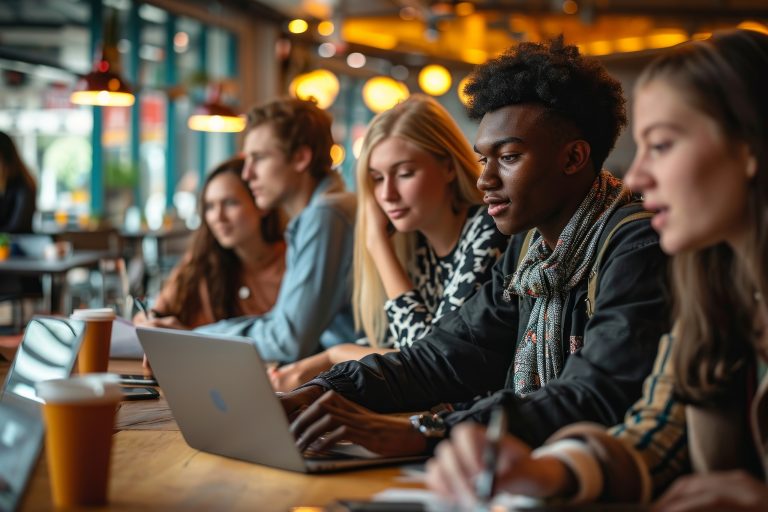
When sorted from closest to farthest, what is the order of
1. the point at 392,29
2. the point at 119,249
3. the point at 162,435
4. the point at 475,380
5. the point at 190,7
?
the point at 162,435
the point at 475,380
the point at 119,249
the point at 190,7
the point at 392,29

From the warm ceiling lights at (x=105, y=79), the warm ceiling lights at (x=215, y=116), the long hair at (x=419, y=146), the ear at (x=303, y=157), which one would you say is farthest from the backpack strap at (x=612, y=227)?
the warm ceiling lights at (x=215, y=116)

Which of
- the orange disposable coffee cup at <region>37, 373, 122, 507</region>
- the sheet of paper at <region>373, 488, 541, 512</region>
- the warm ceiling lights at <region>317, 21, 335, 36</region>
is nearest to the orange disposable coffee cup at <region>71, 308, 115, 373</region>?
the orange disposable coffee cup at <region>37, 373, 122, 507</region>

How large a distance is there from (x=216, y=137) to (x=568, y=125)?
39.5ft

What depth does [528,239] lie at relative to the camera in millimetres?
2105

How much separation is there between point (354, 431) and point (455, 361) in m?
0.55

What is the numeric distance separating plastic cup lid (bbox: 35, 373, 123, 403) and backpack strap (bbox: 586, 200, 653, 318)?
3.01 feet

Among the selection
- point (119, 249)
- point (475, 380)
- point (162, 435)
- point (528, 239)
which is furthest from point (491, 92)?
point (119, 249)

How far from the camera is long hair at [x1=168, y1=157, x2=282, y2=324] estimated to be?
3.65 meters

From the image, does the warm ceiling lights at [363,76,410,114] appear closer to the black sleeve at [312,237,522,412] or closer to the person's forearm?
the person's forearm

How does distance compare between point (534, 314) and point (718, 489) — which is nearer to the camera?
point (718, 489)

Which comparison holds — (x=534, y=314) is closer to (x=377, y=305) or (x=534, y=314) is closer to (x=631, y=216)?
(x=631, y=216)

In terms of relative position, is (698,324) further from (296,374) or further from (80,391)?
(296,374)

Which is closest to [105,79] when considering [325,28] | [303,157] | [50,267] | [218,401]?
[50,267]

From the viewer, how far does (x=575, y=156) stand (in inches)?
76.7
